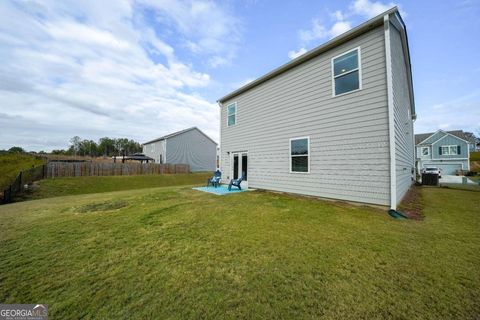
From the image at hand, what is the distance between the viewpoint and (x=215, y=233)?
3793 mm

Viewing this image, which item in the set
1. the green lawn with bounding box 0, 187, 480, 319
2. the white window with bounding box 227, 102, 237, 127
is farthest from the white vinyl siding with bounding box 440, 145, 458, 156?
the white window with bounding box 227, 102, 237, 127

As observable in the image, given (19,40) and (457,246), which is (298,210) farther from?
(19,40)

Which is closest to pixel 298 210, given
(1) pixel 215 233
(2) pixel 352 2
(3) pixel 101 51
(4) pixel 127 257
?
(1) pixel 215 233

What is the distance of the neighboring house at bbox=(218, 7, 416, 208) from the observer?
5.22 meters

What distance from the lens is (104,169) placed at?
667 inches

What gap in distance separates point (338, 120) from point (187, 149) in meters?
23.2

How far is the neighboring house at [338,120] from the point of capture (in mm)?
5223

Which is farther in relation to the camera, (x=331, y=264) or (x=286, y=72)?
(x=286, y=72)

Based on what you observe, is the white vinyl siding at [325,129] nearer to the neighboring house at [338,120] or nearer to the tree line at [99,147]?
the neighboring house at [338,120]

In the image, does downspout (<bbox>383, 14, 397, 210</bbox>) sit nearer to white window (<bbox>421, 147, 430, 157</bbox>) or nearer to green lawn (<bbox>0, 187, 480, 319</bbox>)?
green lawn (<bbox>0, 187, 480, 319</bbox>)

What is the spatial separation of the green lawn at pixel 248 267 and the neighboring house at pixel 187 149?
2085 cm

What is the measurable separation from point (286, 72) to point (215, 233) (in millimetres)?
7396

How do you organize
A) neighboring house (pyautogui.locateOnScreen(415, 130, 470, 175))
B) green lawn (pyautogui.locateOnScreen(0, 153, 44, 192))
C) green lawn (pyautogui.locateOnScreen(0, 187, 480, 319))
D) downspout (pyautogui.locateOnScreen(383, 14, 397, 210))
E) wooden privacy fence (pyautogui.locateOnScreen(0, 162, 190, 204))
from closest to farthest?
green lawn (pyautogui.locateOnScreen(0, 187, 480, 319)), downspout (pyautogui.locateOnScreen(383, 14, 397, 210)), wooden privacy fence (pyautogui.locateOnScreen(0, 162, 190, 204)), green lawn (pyautogui.locateOnScreen(0, 153, 44, 192)), neighboring house (pyautogui.locateOnScreen(415, 130, 470, 175))

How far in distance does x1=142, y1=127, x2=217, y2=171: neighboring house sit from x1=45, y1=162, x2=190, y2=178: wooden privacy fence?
354 centimetres
